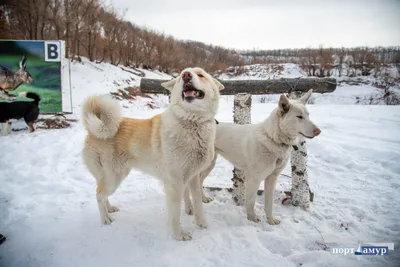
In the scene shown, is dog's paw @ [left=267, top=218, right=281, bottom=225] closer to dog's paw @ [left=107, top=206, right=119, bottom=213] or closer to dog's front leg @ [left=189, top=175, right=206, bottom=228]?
dog's front leg @ [left=189, top=175, right=206, bottom=228]

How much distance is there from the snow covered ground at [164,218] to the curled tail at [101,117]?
1268 millimetres

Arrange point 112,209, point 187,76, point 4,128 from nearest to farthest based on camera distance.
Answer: point 187,76, point 112,209, point 4,128

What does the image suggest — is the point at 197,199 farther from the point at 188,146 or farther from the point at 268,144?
the point at 268,144

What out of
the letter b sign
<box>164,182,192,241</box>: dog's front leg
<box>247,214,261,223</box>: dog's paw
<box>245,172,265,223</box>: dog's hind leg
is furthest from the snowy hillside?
<box>164,182,192,241</box>: dog's front leg

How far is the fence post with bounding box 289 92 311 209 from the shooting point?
3.61 meters

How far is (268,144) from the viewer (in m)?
3.07

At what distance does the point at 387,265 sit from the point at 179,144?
2.53m

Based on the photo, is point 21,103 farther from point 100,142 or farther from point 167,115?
point 167,115

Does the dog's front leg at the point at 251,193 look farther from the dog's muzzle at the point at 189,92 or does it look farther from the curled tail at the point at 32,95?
the curled tail at the point at 32,95

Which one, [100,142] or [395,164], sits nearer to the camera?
[100,142]

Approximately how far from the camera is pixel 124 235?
2.80 meters

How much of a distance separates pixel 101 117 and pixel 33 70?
6.86 metres

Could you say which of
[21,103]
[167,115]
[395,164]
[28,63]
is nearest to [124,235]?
[167,115]

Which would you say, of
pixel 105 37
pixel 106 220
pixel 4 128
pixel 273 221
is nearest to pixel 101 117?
pixel 106 220
